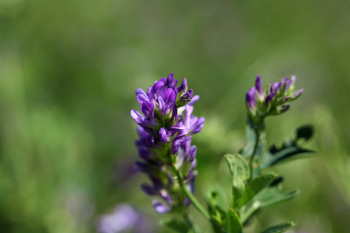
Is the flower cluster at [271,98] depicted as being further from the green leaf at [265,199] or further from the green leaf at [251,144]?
the green leaf at [265,199]

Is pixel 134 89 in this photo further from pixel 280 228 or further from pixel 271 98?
pixel 280 228

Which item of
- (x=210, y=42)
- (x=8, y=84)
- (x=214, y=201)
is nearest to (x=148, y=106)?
(x=214, y=201)

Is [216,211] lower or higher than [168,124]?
lower

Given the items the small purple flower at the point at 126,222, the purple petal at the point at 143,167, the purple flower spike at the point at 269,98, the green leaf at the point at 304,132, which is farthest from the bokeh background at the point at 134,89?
the purple flower spike at the point at 269,98

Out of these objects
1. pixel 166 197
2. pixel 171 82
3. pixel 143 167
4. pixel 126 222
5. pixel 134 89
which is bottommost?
pixel 166 197

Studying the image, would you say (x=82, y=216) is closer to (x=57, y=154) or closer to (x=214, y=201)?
(x=57, y=154)

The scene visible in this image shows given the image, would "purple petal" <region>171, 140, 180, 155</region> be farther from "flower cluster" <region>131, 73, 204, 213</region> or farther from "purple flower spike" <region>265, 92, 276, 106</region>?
"purple flower spike" <region>265, 92, 276, 106</region>

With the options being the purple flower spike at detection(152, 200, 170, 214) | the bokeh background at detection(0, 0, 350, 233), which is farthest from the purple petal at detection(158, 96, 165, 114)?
the bokeh background at detection(0, 0, 350, 233)

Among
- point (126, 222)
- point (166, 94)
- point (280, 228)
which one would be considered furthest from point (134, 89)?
point (280, 228)
